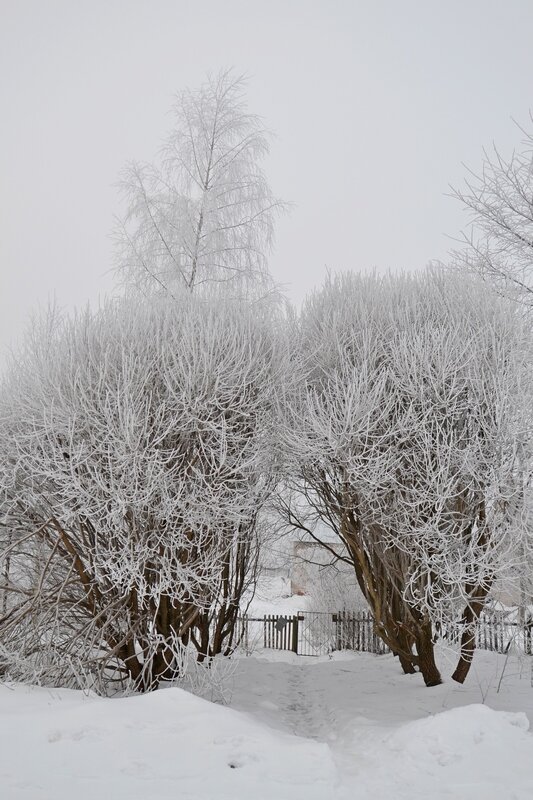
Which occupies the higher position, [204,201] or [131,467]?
[204,201]

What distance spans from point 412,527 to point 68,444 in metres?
3.46

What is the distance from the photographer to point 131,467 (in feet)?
17.2

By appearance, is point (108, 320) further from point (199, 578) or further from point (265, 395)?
point (199, 578)

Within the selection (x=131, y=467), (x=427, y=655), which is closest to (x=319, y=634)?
(x=427, y=655)

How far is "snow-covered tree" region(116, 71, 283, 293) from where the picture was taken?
437 inches

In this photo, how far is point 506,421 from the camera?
19.2ft

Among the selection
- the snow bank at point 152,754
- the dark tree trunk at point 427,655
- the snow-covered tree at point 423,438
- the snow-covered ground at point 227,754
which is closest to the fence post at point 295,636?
the dark tree trunk at point 427,655

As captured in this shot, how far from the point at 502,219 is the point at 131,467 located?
622 centimetres

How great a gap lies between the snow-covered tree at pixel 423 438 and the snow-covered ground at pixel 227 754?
137cm

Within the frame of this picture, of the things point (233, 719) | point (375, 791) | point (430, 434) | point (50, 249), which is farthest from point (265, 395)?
point (50, 249)

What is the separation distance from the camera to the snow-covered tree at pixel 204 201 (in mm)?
11109

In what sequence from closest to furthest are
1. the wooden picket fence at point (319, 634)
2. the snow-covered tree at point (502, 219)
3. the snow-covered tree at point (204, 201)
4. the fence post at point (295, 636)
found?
the snow-covered tree at point (502, 219)
the snow-covered tree at point (204, 201)
the wooden picket fence at point (319, 634)
the fence post at point (295, 636)

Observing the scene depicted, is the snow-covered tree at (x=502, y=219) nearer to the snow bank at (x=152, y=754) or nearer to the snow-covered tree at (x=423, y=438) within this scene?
the snow-covered tree at (x=423, y=438)

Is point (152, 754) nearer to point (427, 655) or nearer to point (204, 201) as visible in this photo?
point (427, 655)
